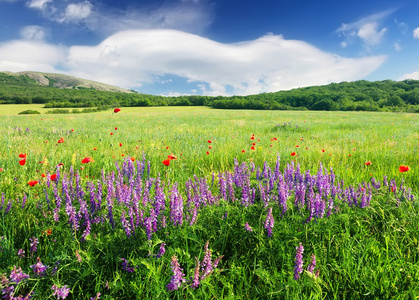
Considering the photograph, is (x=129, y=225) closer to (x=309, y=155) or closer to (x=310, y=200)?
(x=310, y=200)

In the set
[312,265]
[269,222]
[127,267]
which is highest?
[269,222]

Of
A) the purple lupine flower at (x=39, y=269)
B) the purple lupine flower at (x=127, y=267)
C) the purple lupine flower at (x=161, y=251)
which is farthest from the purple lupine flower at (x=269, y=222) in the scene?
the purple lupine flower at (x=39, y=269)

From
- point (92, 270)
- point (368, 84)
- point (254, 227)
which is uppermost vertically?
point (368, 84)

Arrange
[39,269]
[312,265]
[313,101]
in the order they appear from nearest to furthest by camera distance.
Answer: [39,269] → [312,265] → [313,101]

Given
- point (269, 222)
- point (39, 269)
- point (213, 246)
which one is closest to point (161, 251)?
Result: point (213, 246)

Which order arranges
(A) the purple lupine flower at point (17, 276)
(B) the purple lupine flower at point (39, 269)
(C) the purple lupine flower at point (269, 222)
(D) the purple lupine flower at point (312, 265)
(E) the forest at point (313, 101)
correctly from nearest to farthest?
(A) the purple lupine flower at point (17, 276), (B) the purple lupine flower at point (39, 269), (D) the purple lupine flower at point (312, 265), (C) the purple lupine flower at point (269, 222), (E) the forest at point (313, 101)

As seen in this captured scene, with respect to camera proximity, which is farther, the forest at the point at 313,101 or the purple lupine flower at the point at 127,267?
the forest at the point at 313,101

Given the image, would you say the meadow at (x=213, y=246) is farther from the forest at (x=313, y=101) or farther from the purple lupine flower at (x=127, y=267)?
the forest at (x=313, y=101)

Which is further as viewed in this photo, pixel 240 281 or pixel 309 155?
pixel 309 155

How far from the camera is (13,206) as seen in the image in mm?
2354

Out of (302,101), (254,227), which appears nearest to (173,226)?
(254,227)

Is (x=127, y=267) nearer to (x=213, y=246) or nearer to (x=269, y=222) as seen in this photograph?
(x=213, y=246)

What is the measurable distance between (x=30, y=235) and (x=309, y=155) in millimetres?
4771

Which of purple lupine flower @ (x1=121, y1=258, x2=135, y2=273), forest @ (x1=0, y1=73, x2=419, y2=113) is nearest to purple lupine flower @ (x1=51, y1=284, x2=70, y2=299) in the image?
purple lupine flower @ (x1=121, y1=258, x2=135, y2=273)
